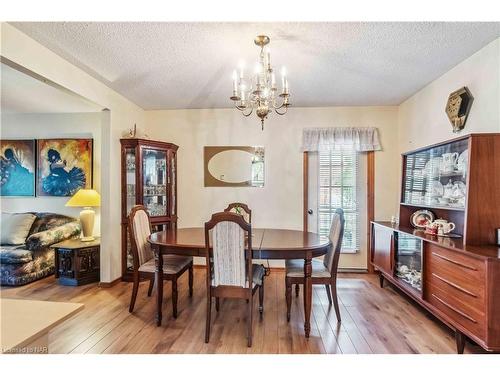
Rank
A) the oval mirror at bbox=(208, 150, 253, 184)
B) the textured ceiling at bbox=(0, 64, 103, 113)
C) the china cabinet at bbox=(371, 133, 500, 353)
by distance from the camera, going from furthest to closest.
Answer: the oval mirror at bbox=(208, 150, 253, 184), the textured ceiling at bbox=(0, 64, 103, 113), the china cabinet at bbox=(371, 133, 500, 353)

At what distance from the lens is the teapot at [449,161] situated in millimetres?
2428

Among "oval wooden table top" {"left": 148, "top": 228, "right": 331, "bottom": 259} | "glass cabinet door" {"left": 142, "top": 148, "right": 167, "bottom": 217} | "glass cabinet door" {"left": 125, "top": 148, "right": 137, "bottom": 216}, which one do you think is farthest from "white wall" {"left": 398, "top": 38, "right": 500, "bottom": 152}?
"glass cabinet door" {"left": 125, "top": 148, "right": 137, "bottom": 216}

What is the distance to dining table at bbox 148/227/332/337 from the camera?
225 cm

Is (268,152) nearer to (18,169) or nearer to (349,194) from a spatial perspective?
(349,194)

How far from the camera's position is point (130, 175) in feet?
11.9

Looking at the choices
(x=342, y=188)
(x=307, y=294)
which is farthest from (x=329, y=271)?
(x=342, y=188)

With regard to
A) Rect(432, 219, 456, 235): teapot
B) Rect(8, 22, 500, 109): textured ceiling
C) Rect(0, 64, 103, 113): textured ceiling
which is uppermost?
Rect(8, 22, 500, 109): textured ceiling

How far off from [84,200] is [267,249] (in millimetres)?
2882

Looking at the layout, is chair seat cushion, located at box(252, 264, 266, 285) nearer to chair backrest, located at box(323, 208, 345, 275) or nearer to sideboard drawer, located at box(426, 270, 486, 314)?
chair backrest, located at box(323, 208, 345, 275)
